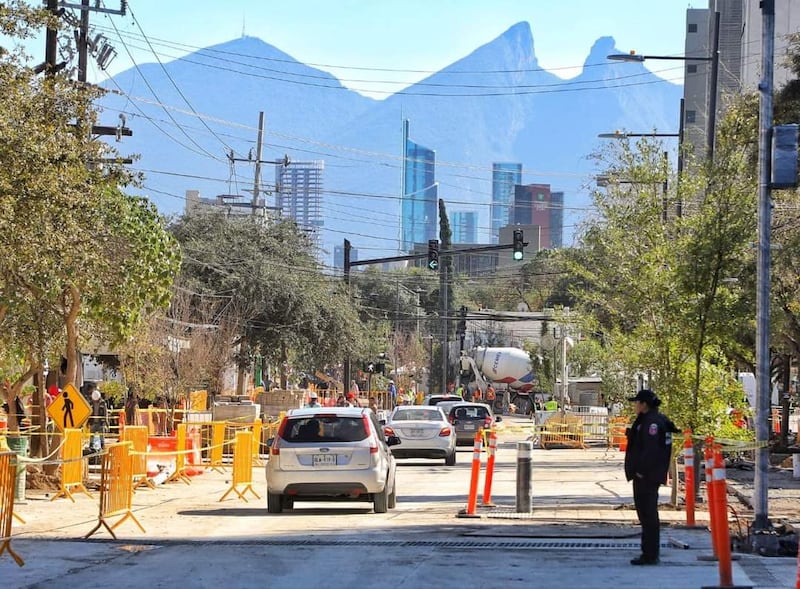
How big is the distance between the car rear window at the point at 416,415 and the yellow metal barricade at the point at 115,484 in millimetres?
17713

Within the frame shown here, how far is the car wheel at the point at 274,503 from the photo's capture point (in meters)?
19.3

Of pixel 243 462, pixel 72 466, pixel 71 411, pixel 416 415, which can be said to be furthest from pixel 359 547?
pixel 416 415

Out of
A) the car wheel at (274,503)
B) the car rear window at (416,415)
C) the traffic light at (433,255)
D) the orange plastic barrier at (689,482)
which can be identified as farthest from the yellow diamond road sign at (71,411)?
the traffic light at (433,255)

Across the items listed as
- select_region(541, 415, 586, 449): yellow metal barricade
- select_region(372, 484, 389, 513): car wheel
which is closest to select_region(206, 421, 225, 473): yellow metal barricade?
select_region(372, 484, 389, 513): car wheel

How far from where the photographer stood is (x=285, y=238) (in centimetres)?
6216

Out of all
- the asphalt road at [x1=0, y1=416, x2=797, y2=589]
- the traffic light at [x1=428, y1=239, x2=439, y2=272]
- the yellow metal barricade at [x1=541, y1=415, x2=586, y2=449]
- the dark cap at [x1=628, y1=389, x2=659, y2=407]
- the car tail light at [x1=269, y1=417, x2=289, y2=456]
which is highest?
the traffic light at [x1=428, y1=239, x2=439, y2=272]

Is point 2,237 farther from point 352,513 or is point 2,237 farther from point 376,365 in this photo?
point 376,365

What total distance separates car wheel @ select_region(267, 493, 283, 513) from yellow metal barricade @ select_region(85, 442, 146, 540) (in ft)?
10.9

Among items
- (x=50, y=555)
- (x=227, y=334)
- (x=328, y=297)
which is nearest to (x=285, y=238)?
(x=328, y=297)

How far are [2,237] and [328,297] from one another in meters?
38.5

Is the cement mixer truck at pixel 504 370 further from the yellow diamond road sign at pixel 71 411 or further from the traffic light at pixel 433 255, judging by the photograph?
the yellow diamond road sign at pixel 71 411

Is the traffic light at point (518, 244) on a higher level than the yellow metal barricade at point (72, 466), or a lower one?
higher

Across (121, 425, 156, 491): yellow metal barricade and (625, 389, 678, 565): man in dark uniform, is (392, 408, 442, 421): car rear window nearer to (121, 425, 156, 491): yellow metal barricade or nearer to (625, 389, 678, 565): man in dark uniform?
(121, 425, 156, 491): yellow metal barricade

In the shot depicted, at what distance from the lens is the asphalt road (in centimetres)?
1200
